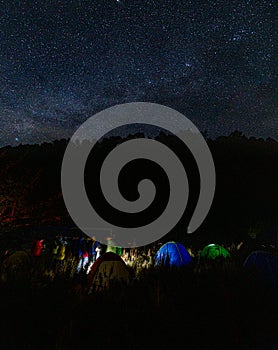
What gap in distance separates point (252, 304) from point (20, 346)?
3.31 m

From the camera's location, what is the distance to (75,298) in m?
3.27

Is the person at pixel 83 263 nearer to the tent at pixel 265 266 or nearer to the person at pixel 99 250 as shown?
the person at pixel 99 250

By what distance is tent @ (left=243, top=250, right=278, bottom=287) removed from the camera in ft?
17.4

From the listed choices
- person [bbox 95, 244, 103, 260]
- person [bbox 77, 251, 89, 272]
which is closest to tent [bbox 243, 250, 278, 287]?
person [bbox 77, 251, 89, 272]

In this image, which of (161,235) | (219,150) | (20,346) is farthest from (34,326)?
(219,150)

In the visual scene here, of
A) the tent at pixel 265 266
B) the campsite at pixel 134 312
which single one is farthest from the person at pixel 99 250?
the tent at pixel 265 266

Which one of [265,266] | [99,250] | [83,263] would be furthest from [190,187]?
[265,266]

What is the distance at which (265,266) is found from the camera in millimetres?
5605

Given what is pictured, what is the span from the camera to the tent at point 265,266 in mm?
5297

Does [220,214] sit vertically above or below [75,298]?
above

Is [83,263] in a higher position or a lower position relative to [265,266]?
higher

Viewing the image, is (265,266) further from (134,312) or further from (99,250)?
(99,250)

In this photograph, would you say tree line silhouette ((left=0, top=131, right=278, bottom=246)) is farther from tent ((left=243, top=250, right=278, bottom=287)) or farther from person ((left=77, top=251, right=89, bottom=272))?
tent ((left=243, top=250, right=278, bottom=287))

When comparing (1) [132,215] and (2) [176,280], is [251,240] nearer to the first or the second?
(1) [132,215]
